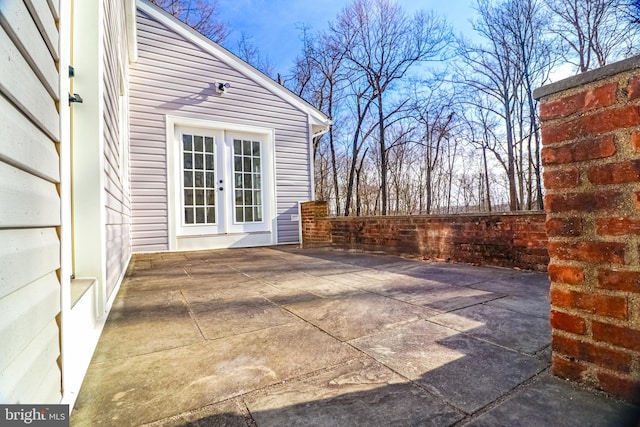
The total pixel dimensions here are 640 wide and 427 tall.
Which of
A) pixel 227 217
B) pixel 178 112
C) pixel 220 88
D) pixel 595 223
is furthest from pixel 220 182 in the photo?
pixel 595 223

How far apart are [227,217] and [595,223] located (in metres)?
5.26

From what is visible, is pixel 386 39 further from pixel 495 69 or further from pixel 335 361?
pixel 335 361

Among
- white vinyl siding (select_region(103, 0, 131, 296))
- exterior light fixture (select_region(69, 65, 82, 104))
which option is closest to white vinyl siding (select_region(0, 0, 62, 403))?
exterior light fixture (select_region(69, 65, 82, 104))

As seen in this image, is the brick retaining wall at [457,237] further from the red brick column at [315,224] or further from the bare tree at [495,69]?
the bare tree at [495,69]

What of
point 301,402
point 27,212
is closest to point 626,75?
point 301,402

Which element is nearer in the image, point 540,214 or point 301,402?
point 301,402

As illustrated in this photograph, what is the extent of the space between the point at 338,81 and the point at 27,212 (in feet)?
40.3

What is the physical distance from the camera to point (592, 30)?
7.04 meters

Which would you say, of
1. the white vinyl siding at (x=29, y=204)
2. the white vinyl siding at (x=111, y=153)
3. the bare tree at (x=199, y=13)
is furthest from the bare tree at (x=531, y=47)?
the white vinyl siding at (x=29, y=204)

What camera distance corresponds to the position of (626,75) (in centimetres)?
89

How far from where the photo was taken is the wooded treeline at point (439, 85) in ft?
25.0

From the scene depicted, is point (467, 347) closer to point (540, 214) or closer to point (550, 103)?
point (550, 103)
